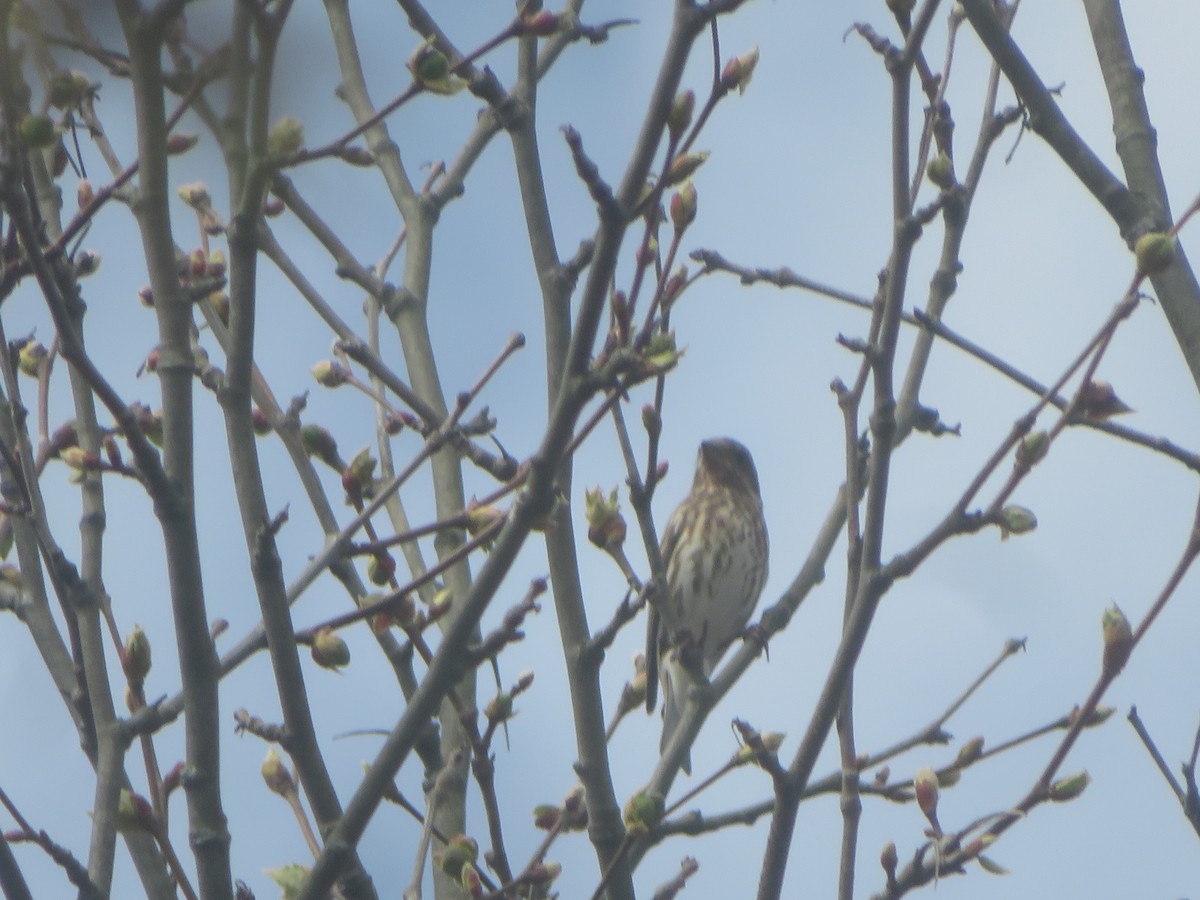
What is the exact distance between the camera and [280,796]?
13.4 ft

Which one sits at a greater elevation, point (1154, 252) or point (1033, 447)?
point (1154, 252)

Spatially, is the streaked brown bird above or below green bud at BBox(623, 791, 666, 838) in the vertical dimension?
above

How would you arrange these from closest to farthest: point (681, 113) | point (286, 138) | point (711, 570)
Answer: point (286, 138), point (681, 113), point (711, 570)

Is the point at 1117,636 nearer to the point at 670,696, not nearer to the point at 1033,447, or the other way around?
the point at 1033,447

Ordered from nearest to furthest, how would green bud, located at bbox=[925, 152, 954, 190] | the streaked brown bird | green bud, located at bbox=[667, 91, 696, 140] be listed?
green bud, located at bbox=[667, 91, 696, 140] < green bud, located at bbox=[925, 152, 954, 190] < the streaked brown bird

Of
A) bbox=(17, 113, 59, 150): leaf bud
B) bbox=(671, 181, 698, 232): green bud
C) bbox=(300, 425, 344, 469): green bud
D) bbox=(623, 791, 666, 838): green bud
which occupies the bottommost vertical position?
bbox=(623, 791, 666, 838): green bud

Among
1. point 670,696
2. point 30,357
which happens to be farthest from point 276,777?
point 670,696

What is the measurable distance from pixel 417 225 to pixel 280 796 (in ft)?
7.64

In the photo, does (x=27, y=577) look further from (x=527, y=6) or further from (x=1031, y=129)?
(x=1031, y=129)

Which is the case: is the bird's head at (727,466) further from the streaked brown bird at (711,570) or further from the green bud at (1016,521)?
the green bud at (1016,521)

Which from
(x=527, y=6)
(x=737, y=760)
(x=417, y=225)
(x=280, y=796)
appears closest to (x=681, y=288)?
(x=527, y=6)

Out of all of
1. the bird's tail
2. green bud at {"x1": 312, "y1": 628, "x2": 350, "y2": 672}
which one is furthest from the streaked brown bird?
green bud at {"x1": 312, "y1": 628, "x2": 350, "y2": 672}

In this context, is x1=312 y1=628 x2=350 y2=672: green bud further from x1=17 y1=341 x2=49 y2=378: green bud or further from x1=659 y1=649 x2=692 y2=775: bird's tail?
x1=659 y1=649 x2=692 y2=775: bird's tail

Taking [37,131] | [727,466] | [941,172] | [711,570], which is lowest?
[37,131]
